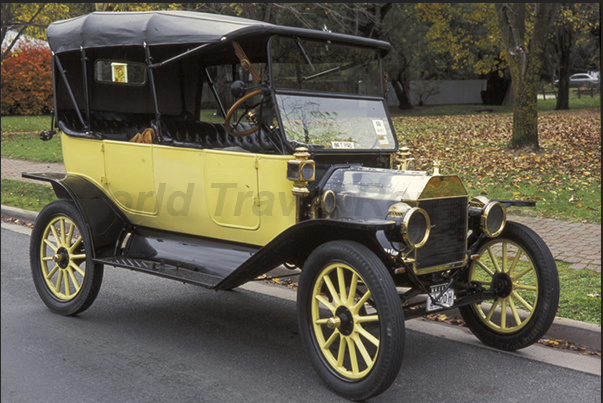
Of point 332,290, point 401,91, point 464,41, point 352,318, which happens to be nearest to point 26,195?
point 332,290

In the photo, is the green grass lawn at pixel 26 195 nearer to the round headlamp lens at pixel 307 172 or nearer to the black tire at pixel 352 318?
the round headlamp lens at pixel 307 172

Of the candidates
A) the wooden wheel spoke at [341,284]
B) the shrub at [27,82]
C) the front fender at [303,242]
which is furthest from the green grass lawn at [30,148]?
the wooden wheel spoke at [341,284]

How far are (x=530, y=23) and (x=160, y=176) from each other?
20.1 meters

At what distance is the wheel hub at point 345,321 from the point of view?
3730 mm

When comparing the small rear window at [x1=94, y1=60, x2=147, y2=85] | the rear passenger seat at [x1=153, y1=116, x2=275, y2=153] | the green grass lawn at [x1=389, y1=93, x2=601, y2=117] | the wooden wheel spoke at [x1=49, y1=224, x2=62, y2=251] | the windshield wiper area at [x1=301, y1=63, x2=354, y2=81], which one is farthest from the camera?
the green grass lawn at [x1=389, y1=93, x2=601, y2=117]

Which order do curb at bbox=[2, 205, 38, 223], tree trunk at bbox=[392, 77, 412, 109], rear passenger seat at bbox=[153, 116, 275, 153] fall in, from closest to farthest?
1. rear passenger seat at bbox=[153, 116, 275, 153]
2. curb at bbox=[2, 205, 38, 223]
3. tree trunk at bbox=[392, 77, 412, 109]

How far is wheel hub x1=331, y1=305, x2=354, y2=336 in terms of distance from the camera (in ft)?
12.2

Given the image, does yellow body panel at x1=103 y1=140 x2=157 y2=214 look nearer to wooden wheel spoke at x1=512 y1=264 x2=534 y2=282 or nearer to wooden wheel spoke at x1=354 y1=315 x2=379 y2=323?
wooden wheel spoke at x1=354 y1=315 x2=379 y2=323

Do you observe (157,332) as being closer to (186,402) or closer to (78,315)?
(78,315)

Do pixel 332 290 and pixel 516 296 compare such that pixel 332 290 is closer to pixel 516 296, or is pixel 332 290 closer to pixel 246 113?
pixel 516 296

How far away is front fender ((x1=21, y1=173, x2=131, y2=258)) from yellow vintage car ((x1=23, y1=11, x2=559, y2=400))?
0.01m

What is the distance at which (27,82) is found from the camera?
87.4 ft

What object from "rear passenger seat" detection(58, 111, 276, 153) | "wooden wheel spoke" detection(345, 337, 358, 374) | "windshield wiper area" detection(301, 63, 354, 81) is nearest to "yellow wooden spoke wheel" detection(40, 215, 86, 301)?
"rear passenger seat" detection(58, 111, 276, 153)

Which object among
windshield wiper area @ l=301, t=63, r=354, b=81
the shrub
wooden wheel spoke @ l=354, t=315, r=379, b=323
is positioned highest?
the shrub
